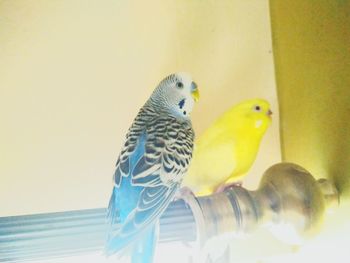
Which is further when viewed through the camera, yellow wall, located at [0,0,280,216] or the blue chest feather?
yellow wall, located at [0,0,280,216]

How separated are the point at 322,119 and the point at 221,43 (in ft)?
1.21

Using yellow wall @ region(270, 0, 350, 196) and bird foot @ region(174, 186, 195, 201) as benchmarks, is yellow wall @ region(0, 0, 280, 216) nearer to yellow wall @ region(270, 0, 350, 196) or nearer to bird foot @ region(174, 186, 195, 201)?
yellow wall @ region(270, 0, 350, 196)

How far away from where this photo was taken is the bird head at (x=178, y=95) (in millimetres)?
891

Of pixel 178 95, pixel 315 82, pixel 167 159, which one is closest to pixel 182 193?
pixel 167 159

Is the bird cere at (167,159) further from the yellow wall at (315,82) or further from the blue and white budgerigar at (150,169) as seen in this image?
the yellow wall at (315,82)

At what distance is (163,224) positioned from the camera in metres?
0.65

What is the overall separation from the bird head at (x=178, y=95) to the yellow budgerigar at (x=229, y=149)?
0.08m

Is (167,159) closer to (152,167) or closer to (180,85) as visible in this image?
(152,167)

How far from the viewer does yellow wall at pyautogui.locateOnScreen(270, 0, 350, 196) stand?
0.77 meters

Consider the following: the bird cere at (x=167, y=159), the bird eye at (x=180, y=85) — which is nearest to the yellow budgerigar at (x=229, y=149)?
the bird cere at (x=167, y=159)

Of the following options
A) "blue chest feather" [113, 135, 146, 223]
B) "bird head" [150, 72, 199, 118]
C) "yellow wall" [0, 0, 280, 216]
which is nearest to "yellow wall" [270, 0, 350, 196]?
"yellow wall" [0, 0, 280, 216]

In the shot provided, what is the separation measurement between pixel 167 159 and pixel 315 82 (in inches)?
15.7

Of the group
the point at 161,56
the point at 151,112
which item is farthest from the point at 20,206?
the point at 161,56

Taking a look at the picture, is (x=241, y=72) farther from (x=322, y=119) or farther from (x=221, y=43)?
(x=322, y=119)
